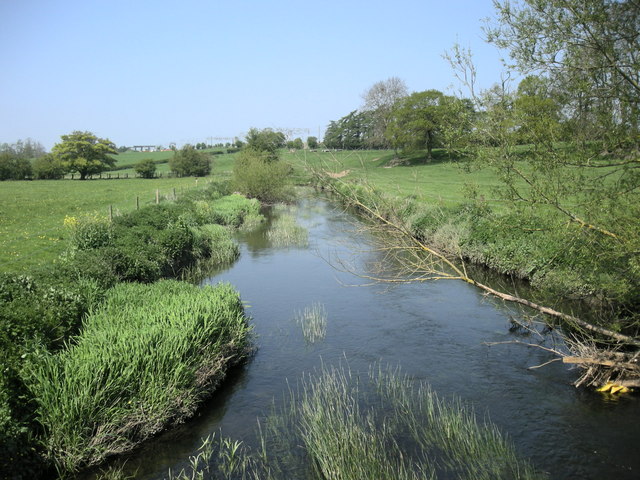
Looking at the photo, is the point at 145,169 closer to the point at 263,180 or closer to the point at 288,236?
the point at 263,180

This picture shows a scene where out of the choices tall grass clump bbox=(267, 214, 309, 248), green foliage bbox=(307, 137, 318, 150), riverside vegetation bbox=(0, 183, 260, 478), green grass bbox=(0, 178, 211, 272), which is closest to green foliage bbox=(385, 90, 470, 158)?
green grass bbox=(0, 178, 211, 272)

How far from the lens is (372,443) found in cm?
741

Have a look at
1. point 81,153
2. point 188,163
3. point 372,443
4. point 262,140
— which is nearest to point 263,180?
point 262,140

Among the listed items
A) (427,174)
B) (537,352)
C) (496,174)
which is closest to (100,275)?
(496,174)

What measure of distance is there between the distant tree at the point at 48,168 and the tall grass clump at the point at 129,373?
209 feet

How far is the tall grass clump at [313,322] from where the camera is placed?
12.2m

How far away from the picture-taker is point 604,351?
28.6ft

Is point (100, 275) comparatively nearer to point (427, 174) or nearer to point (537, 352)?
point (537, 352)

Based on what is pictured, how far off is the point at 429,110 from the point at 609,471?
57719 millimetres

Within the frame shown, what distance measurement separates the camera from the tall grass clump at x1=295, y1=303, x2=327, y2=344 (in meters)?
12.2

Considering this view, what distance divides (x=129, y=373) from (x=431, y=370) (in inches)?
229

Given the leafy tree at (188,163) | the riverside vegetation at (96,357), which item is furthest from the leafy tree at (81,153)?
the riverside vegetation at (96,357)

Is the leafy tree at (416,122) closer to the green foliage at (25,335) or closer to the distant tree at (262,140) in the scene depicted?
the distant tree at (262,140)

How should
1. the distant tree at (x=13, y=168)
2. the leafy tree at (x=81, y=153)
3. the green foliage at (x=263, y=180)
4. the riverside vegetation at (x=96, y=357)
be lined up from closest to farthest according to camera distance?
the riverside vegetation at (x=96, y=357)
the green foliage at (x=263, y=180)
the distant tree at (x=13, y=168)
the leafy tree at (x=81, y=153)
